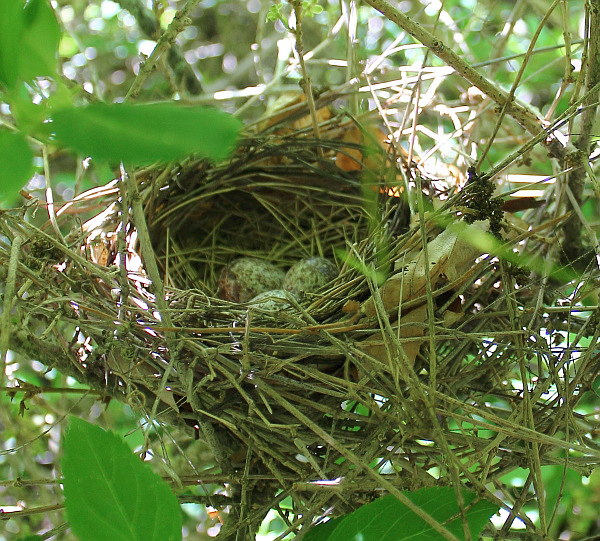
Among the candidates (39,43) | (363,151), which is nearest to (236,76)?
(363,151)

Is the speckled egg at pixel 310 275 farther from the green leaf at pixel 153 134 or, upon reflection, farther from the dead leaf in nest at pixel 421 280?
the green leaf at pixel 153 134

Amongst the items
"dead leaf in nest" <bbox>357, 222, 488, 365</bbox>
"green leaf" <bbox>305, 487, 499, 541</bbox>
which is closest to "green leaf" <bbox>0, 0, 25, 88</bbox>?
"green leaf" <bbox>305, 487, 499, 541</bbox>

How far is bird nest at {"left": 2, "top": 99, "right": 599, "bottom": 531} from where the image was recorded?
90 centimetres

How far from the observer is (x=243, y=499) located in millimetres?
969

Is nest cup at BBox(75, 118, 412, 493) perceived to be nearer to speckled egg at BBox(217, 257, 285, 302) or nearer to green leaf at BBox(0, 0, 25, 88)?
speckled egg at BBox(217, 257, 285, 302)

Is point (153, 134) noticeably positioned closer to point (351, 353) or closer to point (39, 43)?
point (39, 43)

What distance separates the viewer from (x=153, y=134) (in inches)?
11.9

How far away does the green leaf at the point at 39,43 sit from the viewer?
38 cm

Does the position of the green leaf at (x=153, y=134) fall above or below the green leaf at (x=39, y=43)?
below

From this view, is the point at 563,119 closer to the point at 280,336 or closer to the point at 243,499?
the point at 280,336

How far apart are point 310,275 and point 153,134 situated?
103cm

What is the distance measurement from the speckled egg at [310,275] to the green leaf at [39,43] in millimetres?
928

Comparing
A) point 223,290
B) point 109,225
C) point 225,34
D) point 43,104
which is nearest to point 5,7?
point 43,104

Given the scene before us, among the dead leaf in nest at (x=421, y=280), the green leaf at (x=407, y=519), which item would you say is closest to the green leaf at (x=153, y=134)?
the green leaf at (x=407, y=519)
